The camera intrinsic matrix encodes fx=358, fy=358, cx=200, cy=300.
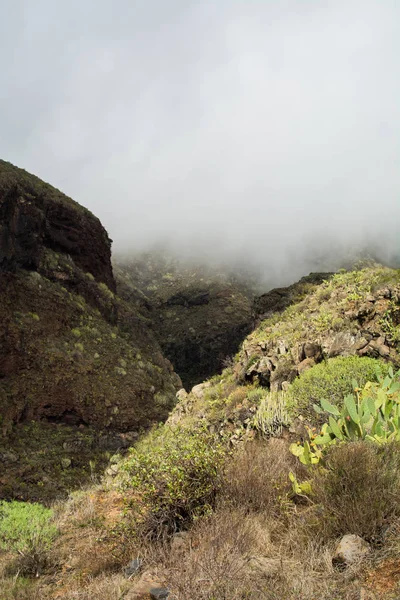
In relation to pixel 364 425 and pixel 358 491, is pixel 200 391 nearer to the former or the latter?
pixel 364 425

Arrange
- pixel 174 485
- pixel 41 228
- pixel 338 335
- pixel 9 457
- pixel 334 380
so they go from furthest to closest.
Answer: pixel 41 228 < pixel 9 457 < pixel 338 335 < pixel 334 380 < pixel 174 485

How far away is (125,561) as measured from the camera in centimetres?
405

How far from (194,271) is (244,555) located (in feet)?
276

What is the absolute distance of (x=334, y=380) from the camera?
6.82 m

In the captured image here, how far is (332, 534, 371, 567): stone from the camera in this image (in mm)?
2839

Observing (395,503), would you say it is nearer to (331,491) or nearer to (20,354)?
(331,491)

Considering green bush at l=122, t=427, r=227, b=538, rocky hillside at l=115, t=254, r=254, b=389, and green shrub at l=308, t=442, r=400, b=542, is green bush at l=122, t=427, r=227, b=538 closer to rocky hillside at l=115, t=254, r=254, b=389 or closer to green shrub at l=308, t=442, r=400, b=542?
green shrub at l=308, t=442, r=400, b=542

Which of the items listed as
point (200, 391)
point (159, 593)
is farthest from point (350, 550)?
point (200, 391)

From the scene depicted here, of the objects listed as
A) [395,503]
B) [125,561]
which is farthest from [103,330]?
[395,503]

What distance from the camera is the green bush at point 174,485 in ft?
14.3

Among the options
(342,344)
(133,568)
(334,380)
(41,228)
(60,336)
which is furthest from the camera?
(41,228)

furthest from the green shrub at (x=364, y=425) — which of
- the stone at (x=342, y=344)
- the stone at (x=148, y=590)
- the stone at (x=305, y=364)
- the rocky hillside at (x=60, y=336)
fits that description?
the rocky hillside at (x=60, y=336)

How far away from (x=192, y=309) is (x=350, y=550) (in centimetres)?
6765

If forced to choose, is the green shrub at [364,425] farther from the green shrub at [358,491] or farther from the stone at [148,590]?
the stone at [148,590]
